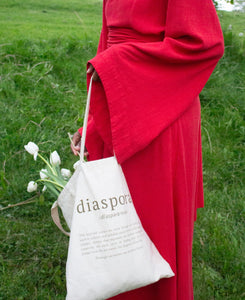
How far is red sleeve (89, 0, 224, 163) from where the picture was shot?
1409mm

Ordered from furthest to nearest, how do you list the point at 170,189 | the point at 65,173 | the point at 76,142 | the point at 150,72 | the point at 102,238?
the point at 65,173
the point at 76,142
the point at 170,189
the point at 150,72
the point at 102,238

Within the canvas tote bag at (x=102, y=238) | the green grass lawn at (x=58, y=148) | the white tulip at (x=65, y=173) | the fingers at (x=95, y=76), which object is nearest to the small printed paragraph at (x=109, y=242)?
the canvas tote bag at (x=102, y=238)

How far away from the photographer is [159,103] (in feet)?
4.87

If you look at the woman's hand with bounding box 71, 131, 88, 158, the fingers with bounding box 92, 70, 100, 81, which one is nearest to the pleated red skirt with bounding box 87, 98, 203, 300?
the woman's hand with bounding box 71, 131, 88, 158

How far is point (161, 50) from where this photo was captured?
1411 mm

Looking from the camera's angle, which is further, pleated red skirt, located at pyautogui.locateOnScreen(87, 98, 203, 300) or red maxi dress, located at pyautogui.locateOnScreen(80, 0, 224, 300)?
pleated red skirt, located at pyautogui.locateOnScreen(87, 98, 203, 300)

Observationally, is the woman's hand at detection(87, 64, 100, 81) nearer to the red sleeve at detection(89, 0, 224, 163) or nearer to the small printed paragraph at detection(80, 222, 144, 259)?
the red sleeve at detection(89, 0, 224, 163)

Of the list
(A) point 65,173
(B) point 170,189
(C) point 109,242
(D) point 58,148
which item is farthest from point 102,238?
(D) point 58,148

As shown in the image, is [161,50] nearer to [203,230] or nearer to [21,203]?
[203,230]

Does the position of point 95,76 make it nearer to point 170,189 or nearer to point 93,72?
point 93,72

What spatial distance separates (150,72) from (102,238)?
0.66 m

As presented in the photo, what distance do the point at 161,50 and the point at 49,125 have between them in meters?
2.64

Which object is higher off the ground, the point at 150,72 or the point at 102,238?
the point at 150,72

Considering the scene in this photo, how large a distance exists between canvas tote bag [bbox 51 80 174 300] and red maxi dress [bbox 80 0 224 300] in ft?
0.47
